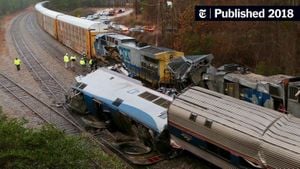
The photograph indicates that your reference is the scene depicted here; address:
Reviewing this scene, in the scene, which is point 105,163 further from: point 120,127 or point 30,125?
point 30,125

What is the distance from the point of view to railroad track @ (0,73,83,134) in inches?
868

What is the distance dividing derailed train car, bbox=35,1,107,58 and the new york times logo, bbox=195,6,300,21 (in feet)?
45.1

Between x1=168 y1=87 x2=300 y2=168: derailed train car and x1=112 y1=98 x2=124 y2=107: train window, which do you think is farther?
x1=112 y1=98 x2=124 y2=107: train window

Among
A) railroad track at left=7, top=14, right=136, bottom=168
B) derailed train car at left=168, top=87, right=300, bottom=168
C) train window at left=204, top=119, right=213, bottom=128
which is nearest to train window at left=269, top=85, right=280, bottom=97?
derailed train car at left=168, top=87, right=300, bottom=168

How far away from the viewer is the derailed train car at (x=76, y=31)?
3912 cm

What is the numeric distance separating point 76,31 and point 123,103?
2453cm

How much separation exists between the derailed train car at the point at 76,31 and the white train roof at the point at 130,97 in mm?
15304

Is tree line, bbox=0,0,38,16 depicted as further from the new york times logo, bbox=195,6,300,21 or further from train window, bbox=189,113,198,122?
train window, bbox=189,113,198,122

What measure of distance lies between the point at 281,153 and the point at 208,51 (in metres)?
20.2

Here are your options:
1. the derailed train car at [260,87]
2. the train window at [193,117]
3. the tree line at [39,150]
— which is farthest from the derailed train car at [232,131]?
the tree line at [39,150]

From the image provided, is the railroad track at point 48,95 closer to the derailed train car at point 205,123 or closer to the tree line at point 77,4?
the derailed train car at point 205,123

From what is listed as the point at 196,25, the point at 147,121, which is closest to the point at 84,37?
the point at 196,25

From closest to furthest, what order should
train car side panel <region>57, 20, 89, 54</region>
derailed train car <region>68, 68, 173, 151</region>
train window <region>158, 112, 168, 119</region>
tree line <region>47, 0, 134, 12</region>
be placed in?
train window <region>158, 112, 168, 119</region>
derailed train car <region>68, 68, 173, 151</region>
train car side panel <region>57, 20, 89, 54</region>
tree line <region>47, 0, 134, 12</region>

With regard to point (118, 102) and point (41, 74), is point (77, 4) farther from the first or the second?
point (118, 102)
